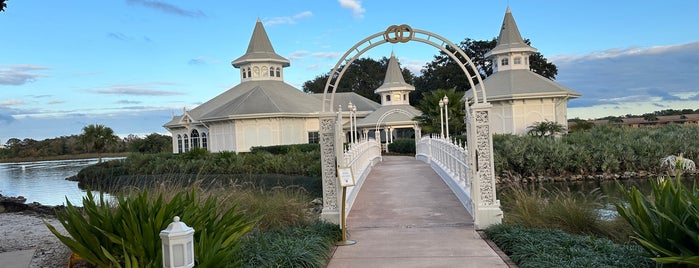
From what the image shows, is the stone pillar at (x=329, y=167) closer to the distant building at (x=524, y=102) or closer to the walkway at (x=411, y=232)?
the walkway at (x=411, y=232)

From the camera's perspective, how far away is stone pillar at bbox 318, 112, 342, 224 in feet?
31.8

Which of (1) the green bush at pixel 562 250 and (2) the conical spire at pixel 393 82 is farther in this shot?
(2) the conical spire at pixel 393 82

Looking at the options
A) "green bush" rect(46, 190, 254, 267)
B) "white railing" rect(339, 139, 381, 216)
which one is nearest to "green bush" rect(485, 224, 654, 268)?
"green bush" rect(46, 190, 254, 267)

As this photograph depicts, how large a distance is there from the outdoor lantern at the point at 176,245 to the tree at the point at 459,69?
176 feet

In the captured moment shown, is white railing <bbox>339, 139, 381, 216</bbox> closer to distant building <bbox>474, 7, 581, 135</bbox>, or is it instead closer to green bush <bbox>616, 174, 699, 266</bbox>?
green bush <bbox>616, 174, 699, 266</bbox>

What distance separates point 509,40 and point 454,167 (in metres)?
30.5

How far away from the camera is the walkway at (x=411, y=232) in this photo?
7062 millimetres

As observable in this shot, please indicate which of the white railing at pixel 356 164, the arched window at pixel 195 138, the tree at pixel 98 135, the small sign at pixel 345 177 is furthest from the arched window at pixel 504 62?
the small sign at pixel 345 177

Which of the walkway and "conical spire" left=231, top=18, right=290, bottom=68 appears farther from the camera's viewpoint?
"conical spire" left=231, top=18, right=290, bottom=68

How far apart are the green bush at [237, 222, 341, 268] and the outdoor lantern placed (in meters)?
1.39

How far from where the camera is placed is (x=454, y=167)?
48.4ft

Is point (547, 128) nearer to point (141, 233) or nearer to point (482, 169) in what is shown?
point (482, 169)

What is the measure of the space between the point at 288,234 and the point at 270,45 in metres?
39.4

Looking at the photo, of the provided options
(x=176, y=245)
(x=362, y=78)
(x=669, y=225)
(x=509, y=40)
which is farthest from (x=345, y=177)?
(x=362, y=78)
